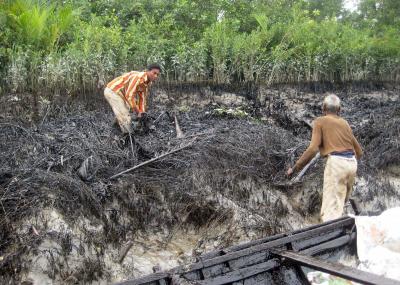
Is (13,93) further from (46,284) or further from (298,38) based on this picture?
(298,38)

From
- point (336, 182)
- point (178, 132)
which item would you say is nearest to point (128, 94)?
point (178, 132)

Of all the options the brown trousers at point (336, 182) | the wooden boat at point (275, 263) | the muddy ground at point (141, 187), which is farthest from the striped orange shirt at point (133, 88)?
the wooden boat at point (275, 263)

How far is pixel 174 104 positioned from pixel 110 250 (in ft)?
15.0

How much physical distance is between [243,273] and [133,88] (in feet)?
12.8

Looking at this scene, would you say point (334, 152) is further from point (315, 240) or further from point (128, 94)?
point (128, 94)

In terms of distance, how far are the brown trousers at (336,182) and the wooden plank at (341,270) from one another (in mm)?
1499

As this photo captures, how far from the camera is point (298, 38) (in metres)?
11.5

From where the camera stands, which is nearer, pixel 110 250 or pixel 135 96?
pixel 110 250

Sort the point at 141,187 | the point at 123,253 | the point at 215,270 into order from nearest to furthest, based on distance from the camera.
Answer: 1. the point at 215,270
2. the point at 123,253
3. the point at 141,187

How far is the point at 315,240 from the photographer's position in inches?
170

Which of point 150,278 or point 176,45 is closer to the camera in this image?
point 150,278

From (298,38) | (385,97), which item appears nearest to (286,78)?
(298,38)

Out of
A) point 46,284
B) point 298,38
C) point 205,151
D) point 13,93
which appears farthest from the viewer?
point 298,38

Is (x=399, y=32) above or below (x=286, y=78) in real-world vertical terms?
above
